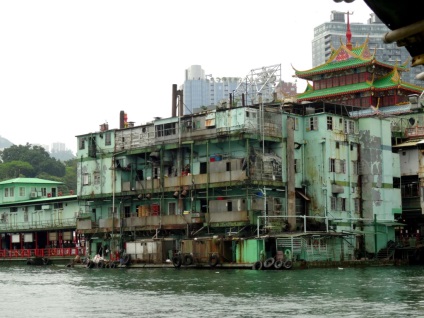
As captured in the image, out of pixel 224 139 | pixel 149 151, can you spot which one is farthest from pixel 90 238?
pixel 224 139

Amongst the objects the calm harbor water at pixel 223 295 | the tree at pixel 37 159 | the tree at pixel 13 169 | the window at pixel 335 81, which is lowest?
the calm harbor water at pixel 223 295

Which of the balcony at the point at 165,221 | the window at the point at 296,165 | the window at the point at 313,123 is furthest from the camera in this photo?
the window at the point at 313,123

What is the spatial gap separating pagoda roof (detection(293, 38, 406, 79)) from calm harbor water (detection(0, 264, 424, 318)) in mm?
38304

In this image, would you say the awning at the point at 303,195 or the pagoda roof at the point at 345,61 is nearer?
the awning at the point at 303,195

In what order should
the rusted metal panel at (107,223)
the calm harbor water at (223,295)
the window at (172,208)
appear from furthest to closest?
the rusted metal panel at (107,223)
the window at (172,208)
the calm harbor water at (223,295)

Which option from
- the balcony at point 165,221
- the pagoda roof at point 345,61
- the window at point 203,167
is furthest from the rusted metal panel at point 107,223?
the pagoda roof at point 345,61

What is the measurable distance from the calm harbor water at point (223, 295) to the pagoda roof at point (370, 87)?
36.9m

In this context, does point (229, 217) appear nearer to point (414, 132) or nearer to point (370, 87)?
point (414, 132)

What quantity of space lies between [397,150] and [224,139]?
1787cm

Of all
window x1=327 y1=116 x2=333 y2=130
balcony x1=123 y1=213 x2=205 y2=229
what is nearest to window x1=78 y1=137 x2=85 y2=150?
balcony x1=123 y1=213 x2=205 y2=229

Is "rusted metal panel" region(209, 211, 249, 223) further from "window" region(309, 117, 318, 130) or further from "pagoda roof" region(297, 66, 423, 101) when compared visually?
"pagoda roof" region(297, 66, 423, 101)

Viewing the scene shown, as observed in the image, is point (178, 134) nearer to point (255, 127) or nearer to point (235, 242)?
point (255, 127)

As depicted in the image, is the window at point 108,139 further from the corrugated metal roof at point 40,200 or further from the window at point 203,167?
the window at point 203,167

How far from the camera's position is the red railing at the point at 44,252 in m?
80.4
